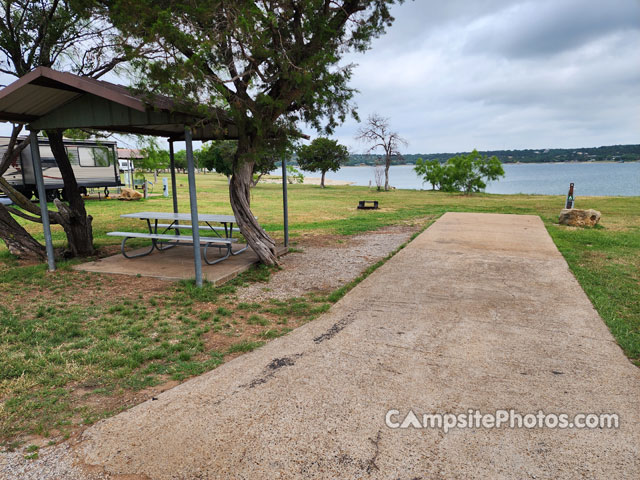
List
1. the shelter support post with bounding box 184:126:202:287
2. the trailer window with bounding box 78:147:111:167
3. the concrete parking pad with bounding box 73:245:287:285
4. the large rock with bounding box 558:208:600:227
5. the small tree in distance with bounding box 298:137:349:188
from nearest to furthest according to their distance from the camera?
the shelter support post with bounding box 184:126:202:287
the concrete parking pad with bounding box 73:245:287:285
the large rock with bounding box 558:208:600:227
the trailer window with bounding box 78:147:111:167
the small tree in distance with bounding box 298:137:349:188

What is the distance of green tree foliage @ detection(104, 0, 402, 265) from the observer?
15.4 ft

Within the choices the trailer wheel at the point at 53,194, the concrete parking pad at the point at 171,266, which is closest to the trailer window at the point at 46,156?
the trailer wheel at the point at 53,194

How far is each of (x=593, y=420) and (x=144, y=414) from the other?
2.88 metres

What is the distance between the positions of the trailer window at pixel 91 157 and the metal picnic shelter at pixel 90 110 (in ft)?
47.2

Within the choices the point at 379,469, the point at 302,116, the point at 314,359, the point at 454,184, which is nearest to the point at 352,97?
the point at 302,116

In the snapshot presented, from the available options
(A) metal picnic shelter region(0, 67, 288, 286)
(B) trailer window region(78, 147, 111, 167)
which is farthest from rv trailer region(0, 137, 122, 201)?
(A) metal picnic shelter region(0, 67, 288, 286)

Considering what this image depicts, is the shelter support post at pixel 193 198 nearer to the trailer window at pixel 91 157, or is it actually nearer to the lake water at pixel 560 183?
the trailer window at pixel 91 157

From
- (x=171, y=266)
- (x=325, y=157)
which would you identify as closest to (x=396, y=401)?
(x=171, y=266)

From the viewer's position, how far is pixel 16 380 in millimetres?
2994

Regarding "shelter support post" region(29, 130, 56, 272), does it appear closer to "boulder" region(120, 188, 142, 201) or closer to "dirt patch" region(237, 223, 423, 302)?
"dirt patch" region(237, 223, 423, 302)

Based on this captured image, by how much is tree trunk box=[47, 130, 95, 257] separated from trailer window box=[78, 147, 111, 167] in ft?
42.5

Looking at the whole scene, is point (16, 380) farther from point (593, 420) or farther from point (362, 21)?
point (362, 21)

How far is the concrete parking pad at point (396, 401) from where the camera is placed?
84.0 inches

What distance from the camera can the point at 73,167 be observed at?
18234mm
